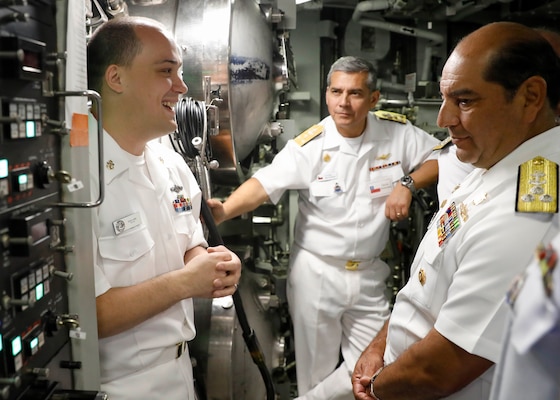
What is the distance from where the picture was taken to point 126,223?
1497mm

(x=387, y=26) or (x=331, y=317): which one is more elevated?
(x=387, y=26)

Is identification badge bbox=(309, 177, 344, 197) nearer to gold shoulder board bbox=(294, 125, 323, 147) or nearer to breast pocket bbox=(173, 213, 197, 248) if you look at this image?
gold shoulder board bbox=(294, 125, 323, 147)

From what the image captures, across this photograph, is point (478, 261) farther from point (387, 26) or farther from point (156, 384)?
point (387, 26)

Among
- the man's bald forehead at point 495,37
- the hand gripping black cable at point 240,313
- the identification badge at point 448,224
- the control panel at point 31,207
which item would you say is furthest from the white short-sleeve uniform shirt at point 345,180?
the control panel at point 31,207

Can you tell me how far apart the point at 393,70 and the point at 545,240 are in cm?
311

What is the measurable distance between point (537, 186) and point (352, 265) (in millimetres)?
1632

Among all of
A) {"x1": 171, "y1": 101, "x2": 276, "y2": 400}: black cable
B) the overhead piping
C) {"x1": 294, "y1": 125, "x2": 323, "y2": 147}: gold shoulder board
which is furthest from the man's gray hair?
{"x1": 171, "y1": 101, "x2": 276, "y2": 400}: black cable

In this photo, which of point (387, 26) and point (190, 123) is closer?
point (190, 123)

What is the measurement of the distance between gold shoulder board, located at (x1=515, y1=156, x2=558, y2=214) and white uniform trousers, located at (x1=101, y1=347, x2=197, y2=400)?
1.17 meters

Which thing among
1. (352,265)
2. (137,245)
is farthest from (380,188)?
(137,245)

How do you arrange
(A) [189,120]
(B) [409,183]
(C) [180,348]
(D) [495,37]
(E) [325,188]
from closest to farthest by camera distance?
(D) [495,37] < (C) [180,348] < (A) [189,120] < (B) [409,183] < (E) [325,188]

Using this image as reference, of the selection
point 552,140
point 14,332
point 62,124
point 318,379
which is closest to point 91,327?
point 14,332

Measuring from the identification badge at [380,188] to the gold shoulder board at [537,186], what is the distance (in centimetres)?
148

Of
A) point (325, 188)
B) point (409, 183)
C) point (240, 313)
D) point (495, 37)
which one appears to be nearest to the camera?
point (495, 37)
